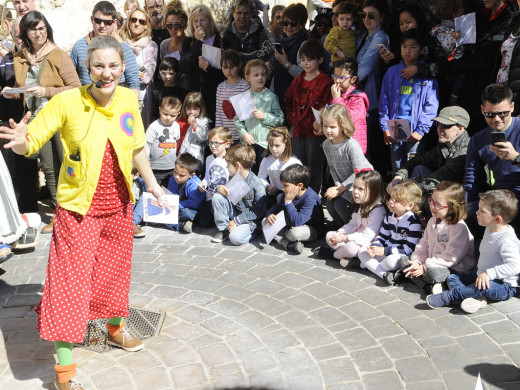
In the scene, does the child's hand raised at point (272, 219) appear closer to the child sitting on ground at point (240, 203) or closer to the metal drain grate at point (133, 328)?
the child sitting on ground at point (240, 203)

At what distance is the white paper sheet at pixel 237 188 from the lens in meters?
7.10

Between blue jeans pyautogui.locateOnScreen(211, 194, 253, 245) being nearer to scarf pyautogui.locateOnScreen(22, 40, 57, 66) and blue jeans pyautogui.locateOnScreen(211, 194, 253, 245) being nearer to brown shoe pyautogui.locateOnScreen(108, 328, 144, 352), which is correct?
brown shoe pyautogui.locateOnScreen(108, 328, 144, 352)

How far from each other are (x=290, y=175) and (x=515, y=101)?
223 centimetres

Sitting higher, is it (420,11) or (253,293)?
(420,11)

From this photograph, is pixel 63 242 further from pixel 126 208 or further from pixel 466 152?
pixel 466 152

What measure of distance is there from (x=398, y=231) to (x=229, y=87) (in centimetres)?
306

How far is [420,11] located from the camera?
7223mm

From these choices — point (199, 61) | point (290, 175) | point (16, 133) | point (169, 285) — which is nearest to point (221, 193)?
point (290, 175)

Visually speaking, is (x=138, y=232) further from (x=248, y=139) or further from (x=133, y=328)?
(x=133, y=328)

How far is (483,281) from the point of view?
5.14m

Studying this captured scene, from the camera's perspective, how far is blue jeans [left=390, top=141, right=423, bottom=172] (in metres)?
7.15

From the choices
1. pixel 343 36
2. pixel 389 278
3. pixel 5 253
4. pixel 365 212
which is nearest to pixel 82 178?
pixel 5 253

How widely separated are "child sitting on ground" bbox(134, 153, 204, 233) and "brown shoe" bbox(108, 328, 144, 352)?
8.44 ft

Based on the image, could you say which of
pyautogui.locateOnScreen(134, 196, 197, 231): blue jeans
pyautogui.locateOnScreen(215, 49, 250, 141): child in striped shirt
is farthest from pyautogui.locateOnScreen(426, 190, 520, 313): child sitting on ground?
pyautogui.locateOnScreen(215, 49, 250, 141): child in striped shirt
